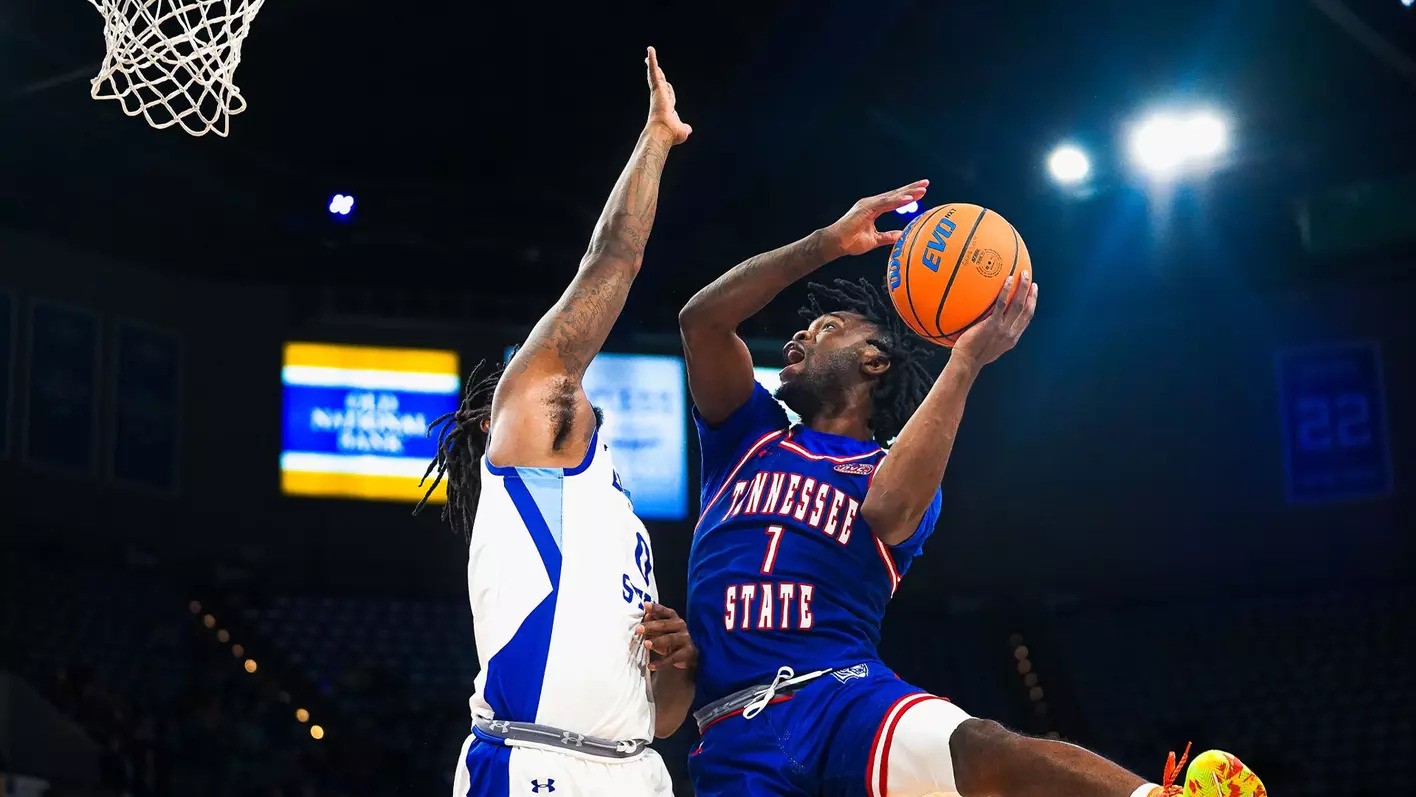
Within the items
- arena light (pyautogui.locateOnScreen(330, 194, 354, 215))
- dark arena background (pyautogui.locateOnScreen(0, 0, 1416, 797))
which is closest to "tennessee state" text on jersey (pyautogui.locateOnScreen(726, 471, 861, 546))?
dark arena background (pyautogui.locateOnScreen(0, 0, 1416, 797))

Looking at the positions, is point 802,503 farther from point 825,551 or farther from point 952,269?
point 952,269

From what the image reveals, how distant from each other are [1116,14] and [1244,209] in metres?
3.83

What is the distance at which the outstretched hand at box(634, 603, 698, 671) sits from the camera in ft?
11.7

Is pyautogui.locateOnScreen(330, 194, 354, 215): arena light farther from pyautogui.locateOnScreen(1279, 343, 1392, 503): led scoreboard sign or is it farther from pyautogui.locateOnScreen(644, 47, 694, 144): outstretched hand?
pyautogui.locateOnScreen(644, 47, 694, 144): outstretched hand

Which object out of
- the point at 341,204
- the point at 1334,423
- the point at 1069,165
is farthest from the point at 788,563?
the point at 1334,423

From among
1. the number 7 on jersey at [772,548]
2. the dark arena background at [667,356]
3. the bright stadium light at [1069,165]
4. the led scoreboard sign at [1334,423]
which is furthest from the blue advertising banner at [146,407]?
the number 7 on jersey at [772,548]

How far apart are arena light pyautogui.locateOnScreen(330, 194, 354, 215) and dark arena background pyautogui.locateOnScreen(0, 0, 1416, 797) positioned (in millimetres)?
17

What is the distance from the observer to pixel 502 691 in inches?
131

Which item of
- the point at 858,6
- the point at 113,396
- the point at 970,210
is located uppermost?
the point at 858,6

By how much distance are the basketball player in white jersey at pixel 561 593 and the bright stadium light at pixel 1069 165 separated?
31.6 ft

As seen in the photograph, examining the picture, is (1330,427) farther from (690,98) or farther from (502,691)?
(502,691)

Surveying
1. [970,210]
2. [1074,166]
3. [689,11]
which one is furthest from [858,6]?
[970,210]

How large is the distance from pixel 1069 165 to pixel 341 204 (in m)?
6.06

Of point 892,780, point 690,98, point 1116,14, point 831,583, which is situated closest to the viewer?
point 892,780
